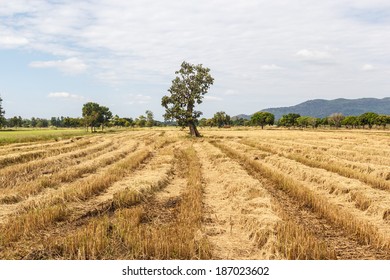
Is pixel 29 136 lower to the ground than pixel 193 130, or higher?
lower

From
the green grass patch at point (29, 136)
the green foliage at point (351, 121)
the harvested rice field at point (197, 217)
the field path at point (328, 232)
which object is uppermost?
the green foliage at point (351, 121)

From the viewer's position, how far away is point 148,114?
597 feet

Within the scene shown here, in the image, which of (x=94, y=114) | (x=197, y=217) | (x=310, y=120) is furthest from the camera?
(x=310, y=120)

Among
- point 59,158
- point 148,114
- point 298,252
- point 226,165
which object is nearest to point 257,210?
point 298,252

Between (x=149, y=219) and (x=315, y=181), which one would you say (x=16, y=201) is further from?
(x=315, y=181)

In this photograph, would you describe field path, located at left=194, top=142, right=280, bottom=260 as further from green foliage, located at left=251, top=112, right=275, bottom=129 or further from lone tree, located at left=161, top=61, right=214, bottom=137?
green foliage, located at left=251, top=112, right=275, bottom=129

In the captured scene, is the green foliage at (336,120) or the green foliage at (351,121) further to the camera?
the green foliage at (336,120)

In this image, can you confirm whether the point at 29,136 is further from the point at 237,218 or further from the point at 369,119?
the point at 369,119

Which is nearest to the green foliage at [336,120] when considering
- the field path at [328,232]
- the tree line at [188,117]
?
the tree line at [188,117]

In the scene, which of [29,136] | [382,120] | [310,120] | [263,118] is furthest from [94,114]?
[382,120]

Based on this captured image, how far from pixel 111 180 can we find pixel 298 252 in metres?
9.44

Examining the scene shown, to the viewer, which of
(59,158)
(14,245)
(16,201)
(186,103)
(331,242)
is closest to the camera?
(14,245)

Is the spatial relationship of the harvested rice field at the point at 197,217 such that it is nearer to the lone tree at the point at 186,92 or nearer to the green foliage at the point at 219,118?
the lone tree at the point at 186,92
